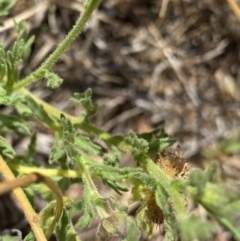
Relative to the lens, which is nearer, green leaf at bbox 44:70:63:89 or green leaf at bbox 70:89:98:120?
green leaf at bbox 44:70:63:89

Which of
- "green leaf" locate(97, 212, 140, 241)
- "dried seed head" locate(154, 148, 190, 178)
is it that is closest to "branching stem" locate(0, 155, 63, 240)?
"green leaf" locate(97, 212, 140, 241)

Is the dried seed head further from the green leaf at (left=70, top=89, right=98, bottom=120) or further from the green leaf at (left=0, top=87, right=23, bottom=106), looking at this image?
the green leaf at (left=0, top=87, right=23, bottom=106)

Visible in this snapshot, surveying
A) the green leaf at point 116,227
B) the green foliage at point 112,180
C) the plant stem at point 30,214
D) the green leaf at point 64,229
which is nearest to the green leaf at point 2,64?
the green foliage at point 112,180

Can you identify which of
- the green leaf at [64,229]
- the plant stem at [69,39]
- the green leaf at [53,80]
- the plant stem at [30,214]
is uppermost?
the plant stem at [69,39]

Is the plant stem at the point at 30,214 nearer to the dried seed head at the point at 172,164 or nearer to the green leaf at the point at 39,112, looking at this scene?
the green leaf at the point at 39,112

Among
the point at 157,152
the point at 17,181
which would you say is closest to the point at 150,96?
the point at 157,152

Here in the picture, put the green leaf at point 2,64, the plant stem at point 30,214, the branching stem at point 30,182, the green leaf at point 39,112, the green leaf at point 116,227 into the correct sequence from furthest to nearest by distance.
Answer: the green leaf at point 39,112, the green leaf at point 2,64, the plant stem at point 30,214, the green leaf at point 116,227, the branching stem at point 30,182

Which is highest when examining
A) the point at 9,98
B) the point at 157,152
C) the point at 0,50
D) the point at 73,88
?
the point at 73,88

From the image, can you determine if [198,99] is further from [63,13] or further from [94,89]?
[63,13]
